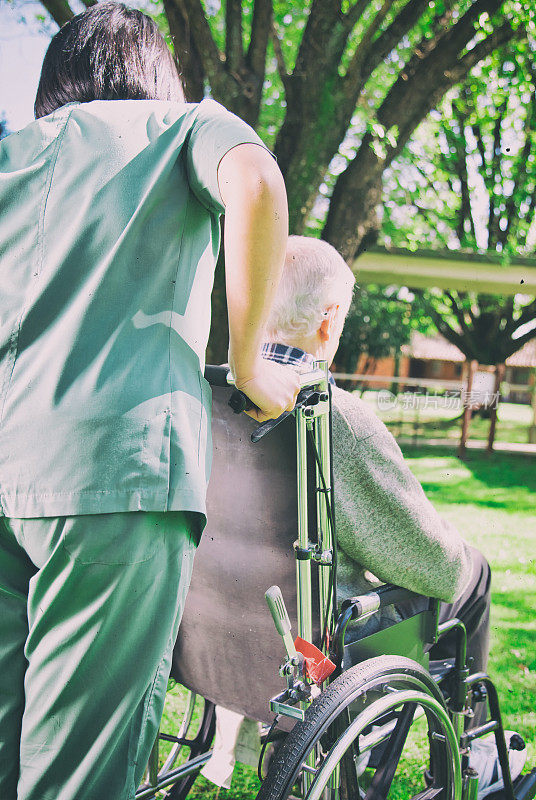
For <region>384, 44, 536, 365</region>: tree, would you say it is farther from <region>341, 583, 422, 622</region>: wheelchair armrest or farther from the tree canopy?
<region>341, 583, 422, 622</region>: wheelchair armrest

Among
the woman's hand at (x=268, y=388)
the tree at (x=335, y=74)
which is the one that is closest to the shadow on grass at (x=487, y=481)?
the tree at (x=335, y=74)

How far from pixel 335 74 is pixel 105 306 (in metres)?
3.94

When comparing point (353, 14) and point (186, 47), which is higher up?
point (353, 14)

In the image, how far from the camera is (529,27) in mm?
4715

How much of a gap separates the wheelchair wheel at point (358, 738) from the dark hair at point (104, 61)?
1170mm

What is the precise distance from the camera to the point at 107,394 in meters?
1.06

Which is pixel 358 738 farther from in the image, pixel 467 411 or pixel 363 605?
pixel 467 411

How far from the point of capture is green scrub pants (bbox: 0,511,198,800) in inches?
42.0

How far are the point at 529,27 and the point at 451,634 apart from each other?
4185 mm

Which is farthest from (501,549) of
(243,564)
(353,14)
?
(243,564)

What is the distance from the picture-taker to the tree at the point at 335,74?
428cm

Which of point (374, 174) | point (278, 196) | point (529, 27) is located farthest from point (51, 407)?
point (529, 27)

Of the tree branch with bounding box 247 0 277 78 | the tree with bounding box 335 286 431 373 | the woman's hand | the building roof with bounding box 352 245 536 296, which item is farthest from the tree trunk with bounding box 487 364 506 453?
the woman's hand

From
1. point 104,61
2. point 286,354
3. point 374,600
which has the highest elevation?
point 104,61
